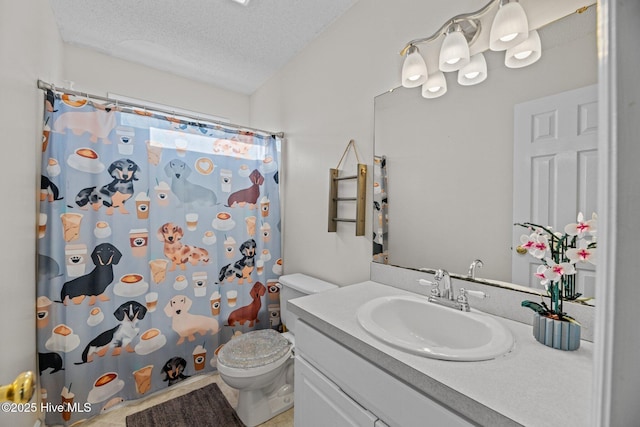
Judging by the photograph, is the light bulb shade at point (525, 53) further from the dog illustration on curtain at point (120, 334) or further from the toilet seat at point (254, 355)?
the dog illustration on curtain at point (120, 334)

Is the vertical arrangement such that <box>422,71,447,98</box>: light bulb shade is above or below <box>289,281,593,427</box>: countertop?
above

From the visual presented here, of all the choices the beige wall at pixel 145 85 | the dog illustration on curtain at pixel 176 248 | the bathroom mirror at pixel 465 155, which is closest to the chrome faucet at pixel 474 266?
the bathroom mirror at pixel 465 155

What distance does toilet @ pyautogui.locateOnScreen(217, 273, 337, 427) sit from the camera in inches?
58.0

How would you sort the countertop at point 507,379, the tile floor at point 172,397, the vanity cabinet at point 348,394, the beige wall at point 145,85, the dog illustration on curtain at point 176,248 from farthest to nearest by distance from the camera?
the beige wall at point 145,85, the dog illustration on curtain at point 176,248, the tile floor at point 172,397, the vanity cabinet at point 348,394, the countertop at point 507,379

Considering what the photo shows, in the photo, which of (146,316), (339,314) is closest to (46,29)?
(146,316)

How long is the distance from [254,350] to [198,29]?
2174 millimetres

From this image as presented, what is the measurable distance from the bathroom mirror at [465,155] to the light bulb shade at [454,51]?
0.23 ft

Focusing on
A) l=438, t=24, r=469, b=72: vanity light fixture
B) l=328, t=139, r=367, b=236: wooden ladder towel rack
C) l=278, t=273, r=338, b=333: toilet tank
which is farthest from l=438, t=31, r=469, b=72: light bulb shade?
l=278, t=273, r=338, b=333: toilet tank

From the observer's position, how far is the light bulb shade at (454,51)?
1.14 m

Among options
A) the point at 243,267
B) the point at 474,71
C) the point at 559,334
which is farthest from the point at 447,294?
the point at 243,267

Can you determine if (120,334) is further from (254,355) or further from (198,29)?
(198,29)

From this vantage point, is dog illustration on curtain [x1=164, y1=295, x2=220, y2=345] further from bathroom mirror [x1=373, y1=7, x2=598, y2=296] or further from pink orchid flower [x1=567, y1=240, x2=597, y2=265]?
pink orchid flower [x1=567, y1=240, x2=597, y2=265]

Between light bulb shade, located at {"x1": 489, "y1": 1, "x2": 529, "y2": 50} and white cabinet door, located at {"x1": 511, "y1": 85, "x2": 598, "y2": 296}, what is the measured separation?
245mm

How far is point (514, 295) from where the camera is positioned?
1.01 metres
